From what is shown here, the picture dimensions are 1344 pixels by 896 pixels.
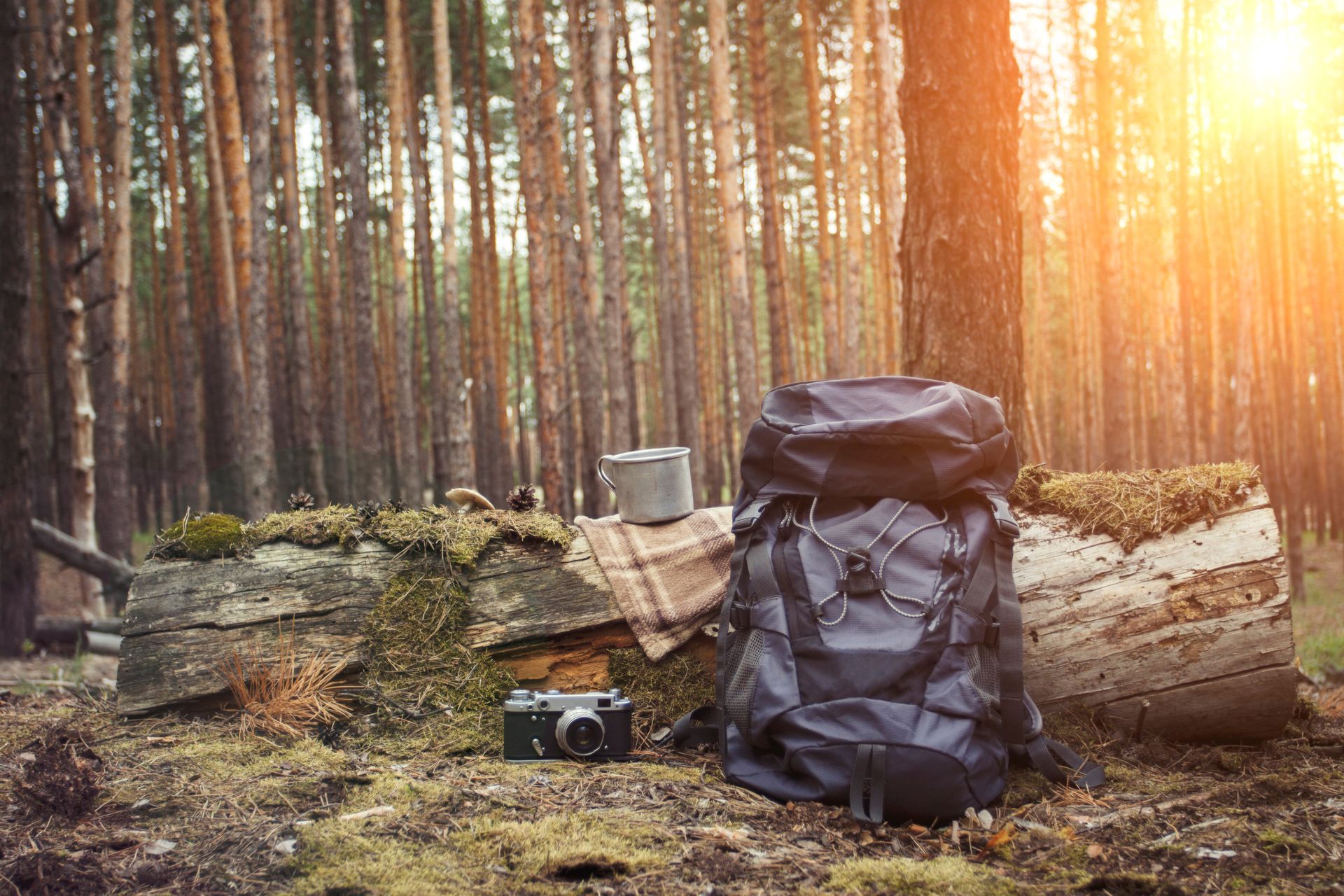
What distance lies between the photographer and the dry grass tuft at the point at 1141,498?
10.6 ft

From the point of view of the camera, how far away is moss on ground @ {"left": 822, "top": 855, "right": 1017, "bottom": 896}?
2066mm

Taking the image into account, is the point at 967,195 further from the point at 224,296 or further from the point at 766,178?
the point at 224,296

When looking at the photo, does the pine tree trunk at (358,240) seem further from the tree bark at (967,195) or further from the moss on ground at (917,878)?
the moss on ground at (917,878)

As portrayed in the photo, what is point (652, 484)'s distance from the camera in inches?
147

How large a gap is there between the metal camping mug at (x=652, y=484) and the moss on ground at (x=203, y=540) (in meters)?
1.59

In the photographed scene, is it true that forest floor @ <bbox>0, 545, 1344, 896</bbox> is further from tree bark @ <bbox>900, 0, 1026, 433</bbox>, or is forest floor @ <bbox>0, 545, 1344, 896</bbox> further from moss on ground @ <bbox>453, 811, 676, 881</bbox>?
tree bark @ <bbox>900, 0, 1026, 433</bbox>

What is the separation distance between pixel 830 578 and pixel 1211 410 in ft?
49.5

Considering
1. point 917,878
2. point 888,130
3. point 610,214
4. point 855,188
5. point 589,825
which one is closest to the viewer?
point 917,878

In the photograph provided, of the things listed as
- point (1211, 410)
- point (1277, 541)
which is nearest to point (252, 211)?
point (1277, 541)

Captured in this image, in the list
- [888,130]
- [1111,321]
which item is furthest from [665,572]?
[888,130]

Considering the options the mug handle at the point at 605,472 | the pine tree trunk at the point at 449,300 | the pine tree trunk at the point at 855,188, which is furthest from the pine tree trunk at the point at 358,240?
the mug handle at the point at 605,472

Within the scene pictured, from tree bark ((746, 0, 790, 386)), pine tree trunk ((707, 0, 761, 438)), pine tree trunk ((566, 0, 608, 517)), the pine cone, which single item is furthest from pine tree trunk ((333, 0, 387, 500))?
the pine cone

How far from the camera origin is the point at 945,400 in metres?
2.96

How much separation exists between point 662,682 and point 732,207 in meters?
8.77
